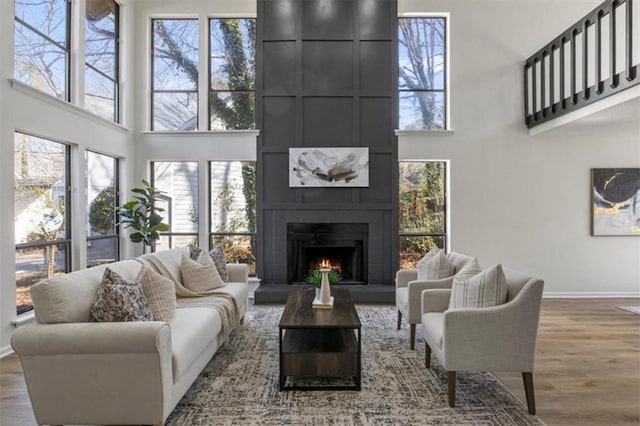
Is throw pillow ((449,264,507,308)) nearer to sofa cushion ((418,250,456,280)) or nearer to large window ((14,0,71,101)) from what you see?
sofa cushion ((418,250,456,280))

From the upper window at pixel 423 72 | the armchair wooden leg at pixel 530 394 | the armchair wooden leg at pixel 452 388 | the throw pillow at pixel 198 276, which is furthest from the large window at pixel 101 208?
the armchair wooden leg at pixel 530 394

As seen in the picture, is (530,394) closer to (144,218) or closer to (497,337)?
(497,337)

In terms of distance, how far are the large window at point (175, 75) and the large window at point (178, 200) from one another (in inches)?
25.9

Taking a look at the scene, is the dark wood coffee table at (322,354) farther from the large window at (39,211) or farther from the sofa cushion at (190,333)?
the large window at (39,211)

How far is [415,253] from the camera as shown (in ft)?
20.8

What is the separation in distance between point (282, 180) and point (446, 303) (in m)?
3.38

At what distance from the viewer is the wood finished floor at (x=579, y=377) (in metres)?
2.55

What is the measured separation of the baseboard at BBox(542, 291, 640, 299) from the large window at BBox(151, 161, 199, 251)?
18.6 ft

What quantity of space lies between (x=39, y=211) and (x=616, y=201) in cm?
778

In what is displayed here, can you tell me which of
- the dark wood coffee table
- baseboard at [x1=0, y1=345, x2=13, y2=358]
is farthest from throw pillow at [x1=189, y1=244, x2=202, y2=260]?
baseboard at [x1=0, y1=345, x2=13, y2=358]

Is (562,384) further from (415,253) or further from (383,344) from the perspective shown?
(415,253)

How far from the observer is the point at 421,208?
634cm

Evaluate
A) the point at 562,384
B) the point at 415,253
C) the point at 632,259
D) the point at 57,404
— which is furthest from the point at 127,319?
the point at 632,259

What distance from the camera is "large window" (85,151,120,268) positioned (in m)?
5.37
